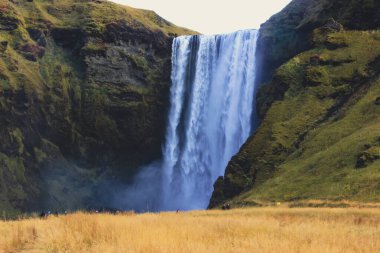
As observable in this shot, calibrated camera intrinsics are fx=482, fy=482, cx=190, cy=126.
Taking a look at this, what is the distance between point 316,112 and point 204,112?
31916 mm

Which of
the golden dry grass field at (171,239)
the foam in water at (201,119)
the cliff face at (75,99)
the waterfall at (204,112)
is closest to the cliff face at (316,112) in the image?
the waterfall at (204,112)

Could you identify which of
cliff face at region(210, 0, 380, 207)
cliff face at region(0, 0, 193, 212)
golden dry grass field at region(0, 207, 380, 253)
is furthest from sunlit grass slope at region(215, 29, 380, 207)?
cliff face at region(0, 0, 193, 212)

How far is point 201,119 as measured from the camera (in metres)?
87.8

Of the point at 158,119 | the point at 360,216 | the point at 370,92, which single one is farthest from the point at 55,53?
the point at 360,216

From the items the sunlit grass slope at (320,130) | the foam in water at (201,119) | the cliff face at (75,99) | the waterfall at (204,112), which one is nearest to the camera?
the sunlit grass slope at (320,130)

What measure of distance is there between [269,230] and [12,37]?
89.4 metres

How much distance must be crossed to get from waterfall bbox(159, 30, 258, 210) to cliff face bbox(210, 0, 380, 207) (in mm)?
4639

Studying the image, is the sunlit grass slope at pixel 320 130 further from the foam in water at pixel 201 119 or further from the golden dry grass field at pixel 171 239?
the golden dry grass field at pixel 171 239

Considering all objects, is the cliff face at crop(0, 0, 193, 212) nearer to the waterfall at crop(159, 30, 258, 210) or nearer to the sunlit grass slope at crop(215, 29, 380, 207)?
the waterfall at crop(159, 30, 258, 210)

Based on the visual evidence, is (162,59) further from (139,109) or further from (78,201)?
(78,201)

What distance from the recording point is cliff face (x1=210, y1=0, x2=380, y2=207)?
39.7m

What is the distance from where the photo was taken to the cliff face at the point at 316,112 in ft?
130

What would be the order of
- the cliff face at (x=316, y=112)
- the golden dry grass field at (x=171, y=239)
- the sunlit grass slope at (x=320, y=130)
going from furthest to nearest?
1. the cliff face at (x=316, y=112)
2. the sunlit grass slope at (x=320, y=130)
3. the golden dry grass field at (x=171, y=239)

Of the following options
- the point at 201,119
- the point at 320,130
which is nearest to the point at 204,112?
the point at 201,119
